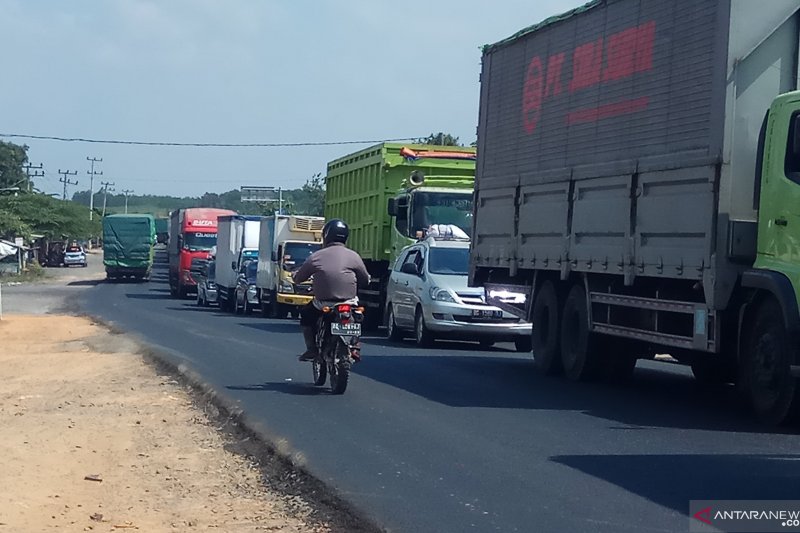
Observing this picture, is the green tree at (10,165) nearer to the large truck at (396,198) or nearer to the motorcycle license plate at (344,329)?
the large truck at (396,198)

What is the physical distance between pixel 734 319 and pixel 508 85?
6553 millimetres

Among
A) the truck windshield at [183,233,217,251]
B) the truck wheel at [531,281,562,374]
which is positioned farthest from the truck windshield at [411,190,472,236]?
the truck windshield at [183,233,217,251]

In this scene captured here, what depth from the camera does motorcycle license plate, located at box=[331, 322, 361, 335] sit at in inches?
524

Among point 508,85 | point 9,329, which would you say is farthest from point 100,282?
point 508,85

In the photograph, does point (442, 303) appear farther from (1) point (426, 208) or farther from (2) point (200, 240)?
(2) point (200, 240)

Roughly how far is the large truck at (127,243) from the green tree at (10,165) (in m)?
53.0

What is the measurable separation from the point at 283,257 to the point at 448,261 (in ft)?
40.1

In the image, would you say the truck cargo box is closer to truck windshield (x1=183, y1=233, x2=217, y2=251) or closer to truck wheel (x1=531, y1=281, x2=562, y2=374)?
truck wheel (x1=531, y1=281, x2=562, y2=374)

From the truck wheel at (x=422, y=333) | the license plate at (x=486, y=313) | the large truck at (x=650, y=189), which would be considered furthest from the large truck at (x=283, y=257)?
the large truck at (x=650, y=189)

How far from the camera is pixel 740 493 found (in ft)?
25.8

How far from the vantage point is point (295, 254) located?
1347 inches

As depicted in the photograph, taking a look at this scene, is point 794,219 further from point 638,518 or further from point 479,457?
point 638,518

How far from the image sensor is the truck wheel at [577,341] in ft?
49.5

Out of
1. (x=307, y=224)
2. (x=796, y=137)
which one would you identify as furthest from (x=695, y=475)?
(x=307, y=224)
